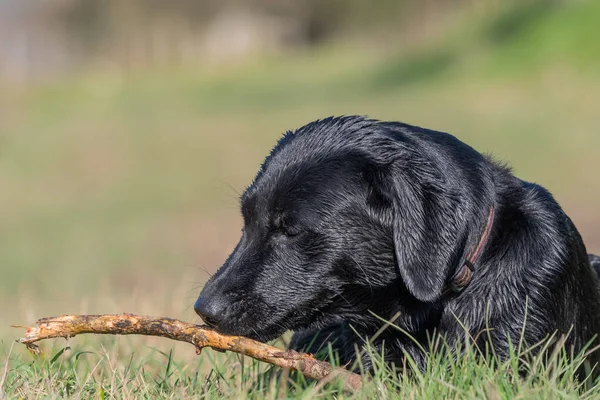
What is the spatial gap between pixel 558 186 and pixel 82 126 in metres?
12.9

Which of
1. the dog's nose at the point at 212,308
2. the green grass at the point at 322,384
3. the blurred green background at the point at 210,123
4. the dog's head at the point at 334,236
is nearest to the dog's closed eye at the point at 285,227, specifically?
the dog's head at the point at 334,236

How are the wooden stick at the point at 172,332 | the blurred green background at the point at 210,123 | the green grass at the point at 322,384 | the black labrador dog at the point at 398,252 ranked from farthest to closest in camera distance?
the blurred green background at the point at 210,123, the black labrador dog at the point at 398,252, the wooden stick at the point at 172,332, the green grass at the point at 322,384

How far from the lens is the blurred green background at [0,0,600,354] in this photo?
13352mm

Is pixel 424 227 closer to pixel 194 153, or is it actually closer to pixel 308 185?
pixel 308 185

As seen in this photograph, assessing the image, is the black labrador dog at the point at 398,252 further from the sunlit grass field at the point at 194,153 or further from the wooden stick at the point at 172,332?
the sunlit grass field at the point at 194,153

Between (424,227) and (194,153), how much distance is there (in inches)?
629

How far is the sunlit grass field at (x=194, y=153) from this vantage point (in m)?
8.07

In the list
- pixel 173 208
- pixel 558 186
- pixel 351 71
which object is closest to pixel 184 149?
pixel 173 208

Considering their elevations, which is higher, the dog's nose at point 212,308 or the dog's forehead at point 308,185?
the dog's forehead at point 308,185

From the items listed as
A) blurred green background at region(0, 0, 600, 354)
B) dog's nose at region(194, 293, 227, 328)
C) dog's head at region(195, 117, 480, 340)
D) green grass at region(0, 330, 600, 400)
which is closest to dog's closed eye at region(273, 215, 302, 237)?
dog's head at region(195, 117, 480, 340)

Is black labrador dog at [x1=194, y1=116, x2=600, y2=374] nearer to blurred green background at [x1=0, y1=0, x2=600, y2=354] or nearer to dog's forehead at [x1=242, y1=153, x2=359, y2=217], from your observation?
dog's forehead at [x1=242, y1=153, x2=359, y2=217]

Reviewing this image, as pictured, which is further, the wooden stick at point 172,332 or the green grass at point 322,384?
the wooden stick at point 172,332

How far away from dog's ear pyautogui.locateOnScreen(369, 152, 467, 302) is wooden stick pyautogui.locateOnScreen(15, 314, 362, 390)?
19.3 inches

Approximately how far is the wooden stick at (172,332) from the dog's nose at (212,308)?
0.15ft
